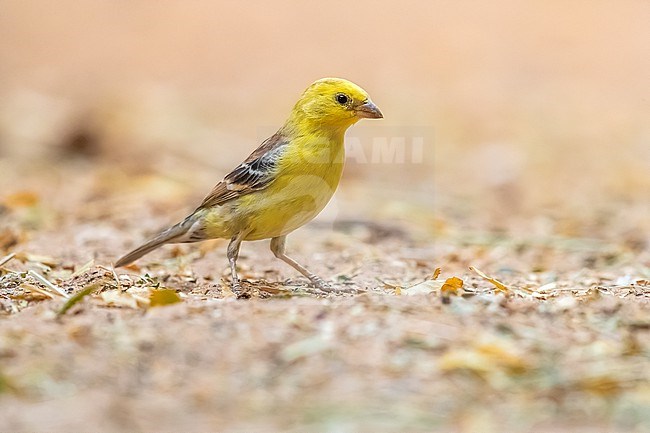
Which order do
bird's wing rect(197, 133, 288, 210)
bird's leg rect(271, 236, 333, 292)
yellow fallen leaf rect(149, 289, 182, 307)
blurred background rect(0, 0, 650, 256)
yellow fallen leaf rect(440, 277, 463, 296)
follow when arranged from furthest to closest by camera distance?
blurred background rect(0, 0, 650, 256)
bird's leg rect(271, 236, 333, 292)
bird's wing rect(197, 133, 288, 210)
yellow fallen leaf rect(440, 277, 463, 296)
yellow fallen leaf rect(149, 289, 182, 307)

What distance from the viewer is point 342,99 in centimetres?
611

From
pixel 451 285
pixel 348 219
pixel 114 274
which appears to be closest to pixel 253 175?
pixel 114 274

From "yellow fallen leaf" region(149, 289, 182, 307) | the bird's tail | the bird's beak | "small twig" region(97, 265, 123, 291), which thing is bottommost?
"small twig" region(97, 265, 123, 291)

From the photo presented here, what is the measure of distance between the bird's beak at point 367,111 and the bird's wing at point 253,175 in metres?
0.52

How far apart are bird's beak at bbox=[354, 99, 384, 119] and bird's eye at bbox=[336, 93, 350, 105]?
9 cm

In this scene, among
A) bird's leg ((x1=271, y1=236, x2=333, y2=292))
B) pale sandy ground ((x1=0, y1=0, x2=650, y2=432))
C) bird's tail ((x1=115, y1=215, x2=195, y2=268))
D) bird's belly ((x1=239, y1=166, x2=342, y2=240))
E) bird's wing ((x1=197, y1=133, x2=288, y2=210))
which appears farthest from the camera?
bird's tail ((x1=115, y1=215, x2=195, y2=268))

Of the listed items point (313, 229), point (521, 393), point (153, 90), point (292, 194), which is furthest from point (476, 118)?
point (521, 393)

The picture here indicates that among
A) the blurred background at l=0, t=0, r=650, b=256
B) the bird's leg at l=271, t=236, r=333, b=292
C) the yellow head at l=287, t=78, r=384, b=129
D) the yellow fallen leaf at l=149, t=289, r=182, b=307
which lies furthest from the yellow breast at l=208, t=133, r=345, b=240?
the blurred background at l=0, t=0, r=650, b=256

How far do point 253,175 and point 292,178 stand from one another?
30cm

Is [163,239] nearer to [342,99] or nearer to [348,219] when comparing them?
[342,99]

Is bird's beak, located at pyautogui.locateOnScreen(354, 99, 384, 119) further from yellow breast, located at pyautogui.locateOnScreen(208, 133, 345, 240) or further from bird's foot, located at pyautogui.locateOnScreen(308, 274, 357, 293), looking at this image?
bird's foot, located at pyautogui.locateOnScreen(308, 274, 357, 293)

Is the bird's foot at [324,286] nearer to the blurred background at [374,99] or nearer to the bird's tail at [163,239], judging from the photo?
the bird's tail at [163,239]

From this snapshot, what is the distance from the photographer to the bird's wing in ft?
19.8

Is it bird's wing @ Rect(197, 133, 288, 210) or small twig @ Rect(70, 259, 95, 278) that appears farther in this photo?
small twig @ Rect(70, 259, 95, 278)
